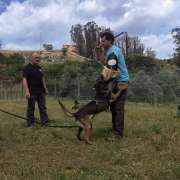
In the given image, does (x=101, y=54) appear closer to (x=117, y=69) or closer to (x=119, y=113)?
(x=117, y=69)

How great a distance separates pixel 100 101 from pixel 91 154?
4.39 ft

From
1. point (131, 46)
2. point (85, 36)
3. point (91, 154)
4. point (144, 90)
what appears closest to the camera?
point (91, 154)

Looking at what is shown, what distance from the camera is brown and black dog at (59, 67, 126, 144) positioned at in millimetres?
7555

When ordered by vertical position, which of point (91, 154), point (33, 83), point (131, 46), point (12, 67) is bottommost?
point (91, 154)

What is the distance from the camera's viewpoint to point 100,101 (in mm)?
7656

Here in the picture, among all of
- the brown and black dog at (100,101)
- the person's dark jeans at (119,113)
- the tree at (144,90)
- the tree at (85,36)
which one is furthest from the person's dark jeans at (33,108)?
the tree at (85,36)

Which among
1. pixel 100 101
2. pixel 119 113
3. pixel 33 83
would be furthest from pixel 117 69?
pixel 33 83

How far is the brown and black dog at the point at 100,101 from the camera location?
7555mm

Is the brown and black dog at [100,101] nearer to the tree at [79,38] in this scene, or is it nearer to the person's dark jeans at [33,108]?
the person's dark jeans at [33,108]

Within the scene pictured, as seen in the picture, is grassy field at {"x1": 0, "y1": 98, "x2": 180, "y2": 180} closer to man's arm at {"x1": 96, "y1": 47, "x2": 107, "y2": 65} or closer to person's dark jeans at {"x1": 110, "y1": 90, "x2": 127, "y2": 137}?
person's dark jeans at {"x1": 110, "y1": 90, "x2": 127, "y2": 137}

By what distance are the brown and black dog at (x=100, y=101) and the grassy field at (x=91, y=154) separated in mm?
321

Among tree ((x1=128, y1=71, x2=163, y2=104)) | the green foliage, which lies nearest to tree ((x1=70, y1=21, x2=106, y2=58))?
the green foliage

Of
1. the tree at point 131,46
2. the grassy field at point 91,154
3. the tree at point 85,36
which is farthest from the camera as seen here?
the tree at point 85,36

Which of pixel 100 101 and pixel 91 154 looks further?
pixel 100 101
